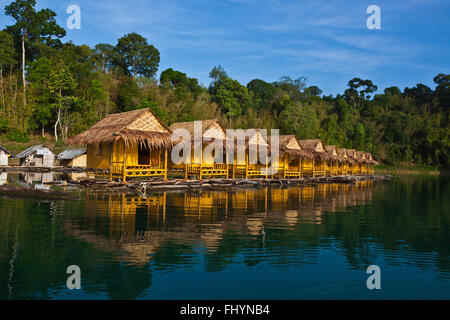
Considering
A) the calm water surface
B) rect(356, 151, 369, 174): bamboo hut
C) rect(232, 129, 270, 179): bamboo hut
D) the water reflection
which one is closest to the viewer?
the calm water surface

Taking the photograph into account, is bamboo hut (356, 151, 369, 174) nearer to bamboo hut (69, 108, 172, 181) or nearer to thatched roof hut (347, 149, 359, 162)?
thatched roof hut (347, 149, 359, 162)

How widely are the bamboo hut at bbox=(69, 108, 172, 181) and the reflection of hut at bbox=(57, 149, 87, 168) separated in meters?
13.8

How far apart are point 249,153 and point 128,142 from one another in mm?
8698

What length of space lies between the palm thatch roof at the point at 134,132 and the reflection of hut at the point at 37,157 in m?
17.1

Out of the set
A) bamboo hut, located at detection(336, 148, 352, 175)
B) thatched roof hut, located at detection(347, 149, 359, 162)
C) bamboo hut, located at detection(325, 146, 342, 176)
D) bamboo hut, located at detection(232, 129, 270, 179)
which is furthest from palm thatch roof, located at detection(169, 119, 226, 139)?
thatched roof hut, located at detection(347, 149, 359, 162)

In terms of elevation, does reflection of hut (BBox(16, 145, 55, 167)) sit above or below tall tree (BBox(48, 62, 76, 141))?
below

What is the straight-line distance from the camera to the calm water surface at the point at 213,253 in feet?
13.7

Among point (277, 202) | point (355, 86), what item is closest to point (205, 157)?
point (277, 202)

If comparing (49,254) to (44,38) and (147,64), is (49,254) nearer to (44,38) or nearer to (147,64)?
(44,38)

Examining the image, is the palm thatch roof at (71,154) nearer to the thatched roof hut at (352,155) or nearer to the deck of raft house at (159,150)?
the deck of raft house at (159,150)

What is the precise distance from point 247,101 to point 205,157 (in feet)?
107

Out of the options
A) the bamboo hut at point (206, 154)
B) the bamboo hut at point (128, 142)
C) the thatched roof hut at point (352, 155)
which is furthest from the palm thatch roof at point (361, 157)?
the bamboo hut at point (128, 142)

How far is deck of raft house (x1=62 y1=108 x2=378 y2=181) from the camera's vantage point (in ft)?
53.7

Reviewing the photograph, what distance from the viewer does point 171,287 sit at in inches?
164
